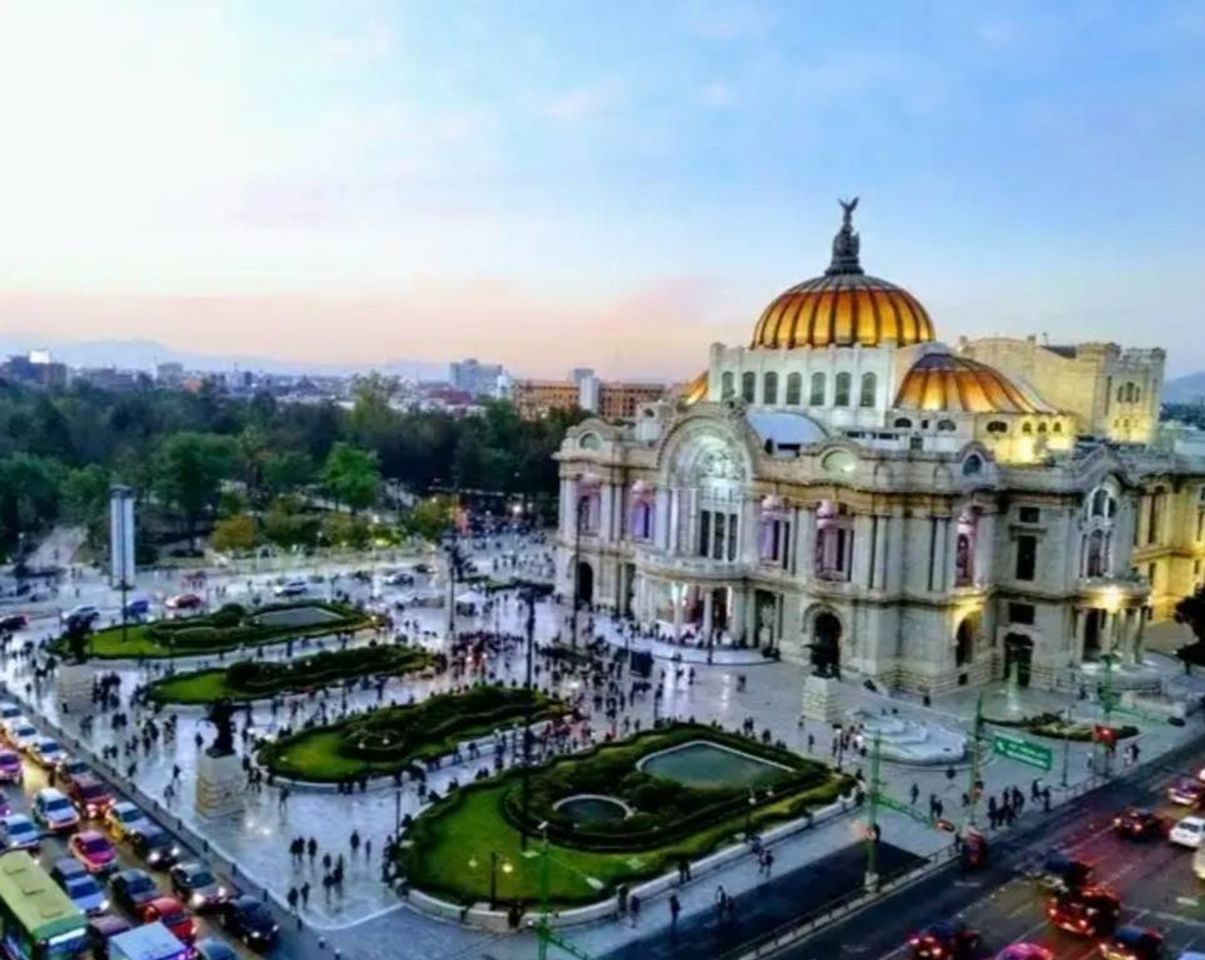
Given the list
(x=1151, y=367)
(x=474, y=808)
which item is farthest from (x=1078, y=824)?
(x=1151, y=367)

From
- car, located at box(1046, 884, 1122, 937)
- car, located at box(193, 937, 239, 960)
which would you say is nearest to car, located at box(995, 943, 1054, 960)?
car, located at box(1046, 884, 1122, 937)

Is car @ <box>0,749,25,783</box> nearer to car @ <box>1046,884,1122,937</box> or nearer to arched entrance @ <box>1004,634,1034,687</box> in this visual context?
car @ <box>1046,884,1122,937</box>

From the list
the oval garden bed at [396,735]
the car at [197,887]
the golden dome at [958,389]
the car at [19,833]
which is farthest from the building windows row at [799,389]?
the car at [19,833]

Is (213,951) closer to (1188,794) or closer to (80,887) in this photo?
(80,887)

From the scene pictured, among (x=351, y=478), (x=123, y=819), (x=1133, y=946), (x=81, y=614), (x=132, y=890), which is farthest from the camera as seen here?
(x=351, y=478)

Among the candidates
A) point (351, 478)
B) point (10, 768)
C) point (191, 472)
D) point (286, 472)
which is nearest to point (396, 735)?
point (10, 768)

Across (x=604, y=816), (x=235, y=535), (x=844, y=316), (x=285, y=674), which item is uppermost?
(x=844, y=316)

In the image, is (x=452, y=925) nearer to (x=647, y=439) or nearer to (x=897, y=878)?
(x=897, y=878)
